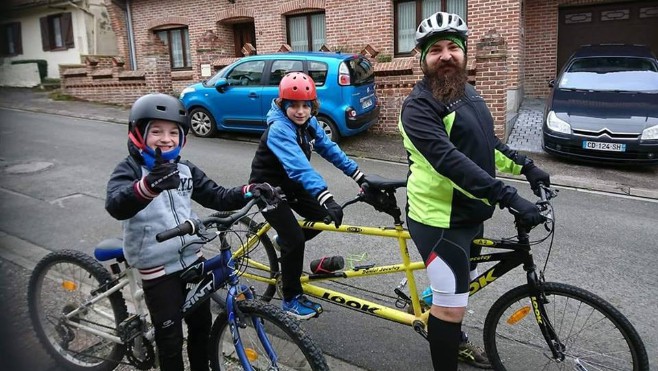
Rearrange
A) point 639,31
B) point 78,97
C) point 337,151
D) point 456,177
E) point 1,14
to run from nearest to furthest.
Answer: point 1,14, point 456,177, point 337,151, point 639,31, point 78,97

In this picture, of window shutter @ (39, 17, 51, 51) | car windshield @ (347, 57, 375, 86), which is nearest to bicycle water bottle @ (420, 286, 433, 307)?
car windshield @ (347, 57, 375, 86)

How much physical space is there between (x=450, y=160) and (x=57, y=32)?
23697 mm

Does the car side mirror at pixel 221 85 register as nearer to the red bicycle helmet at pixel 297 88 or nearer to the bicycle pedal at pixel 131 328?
the red bicycle helmet at pixel 297 88

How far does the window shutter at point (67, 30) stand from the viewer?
2105cm

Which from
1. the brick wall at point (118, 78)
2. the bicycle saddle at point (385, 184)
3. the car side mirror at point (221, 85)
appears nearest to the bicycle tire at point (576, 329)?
the bicycle saddle at point (385, 184)

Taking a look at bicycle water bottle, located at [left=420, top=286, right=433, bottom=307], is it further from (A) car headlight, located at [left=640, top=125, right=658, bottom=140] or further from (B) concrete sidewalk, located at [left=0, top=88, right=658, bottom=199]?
(A) car headlight, located at [left=640, top=125, right=658, bottom=140]

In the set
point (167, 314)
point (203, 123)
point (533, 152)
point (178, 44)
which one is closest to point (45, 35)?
point (178, 44)

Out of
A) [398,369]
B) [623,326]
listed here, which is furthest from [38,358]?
[623,326]

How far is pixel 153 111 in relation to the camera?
95.3 inches

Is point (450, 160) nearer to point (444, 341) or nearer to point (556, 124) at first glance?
point (444, 341)

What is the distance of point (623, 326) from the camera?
2.52 m

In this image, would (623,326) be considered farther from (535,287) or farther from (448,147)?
(448,147)

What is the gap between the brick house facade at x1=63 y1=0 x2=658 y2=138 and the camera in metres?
10.9

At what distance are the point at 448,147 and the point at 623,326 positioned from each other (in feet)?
4.17
